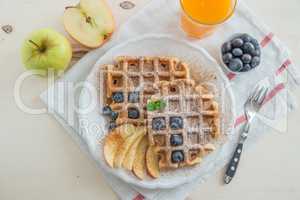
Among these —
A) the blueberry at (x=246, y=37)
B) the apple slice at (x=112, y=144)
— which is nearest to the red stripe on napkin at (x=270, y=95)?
the blueberry at (x=246, y=37)

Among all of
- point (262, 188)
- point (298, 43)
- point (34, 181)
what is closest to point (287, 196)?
point (262, 188)

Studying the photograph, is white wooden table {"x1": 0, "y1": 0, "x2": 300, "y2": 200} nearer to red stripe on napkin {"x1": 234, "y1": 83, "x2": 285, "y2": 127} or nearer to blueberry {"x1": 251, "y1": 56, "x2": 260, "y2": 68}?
red stripe on napkin {"x1": 234, "y1": 83, "x2": 285, "y2": 127}

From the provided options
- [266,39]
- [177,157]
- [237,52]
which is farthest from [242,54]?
[177,157]

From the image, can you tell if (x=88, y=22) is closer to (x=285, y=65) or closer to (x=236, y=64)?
(x=236, y=64)

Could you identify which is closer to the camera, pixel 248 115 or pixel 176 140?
pixel 176 140

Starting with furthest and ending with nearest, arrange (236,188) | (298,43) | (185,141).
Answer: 1. (298,43)
2. (236,188)
3. (185,141)

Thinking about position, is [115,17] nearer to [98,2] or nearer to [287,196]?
[98,2]
